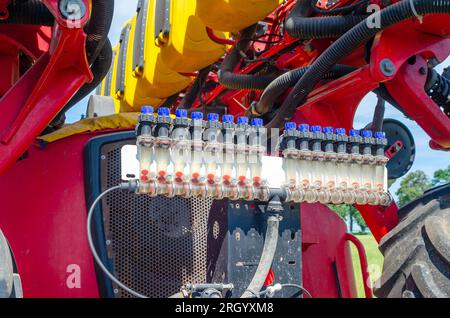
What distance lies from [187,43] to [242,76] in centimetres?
38

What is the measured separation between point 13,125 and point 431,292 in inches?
67.3

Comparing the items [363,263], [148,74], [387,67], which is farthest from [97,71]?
[363,263]

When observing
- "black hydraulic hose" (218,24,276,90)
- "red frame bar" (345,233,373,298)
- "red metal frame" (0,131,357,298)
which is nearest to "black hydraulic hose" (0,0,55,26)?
"red metal frame" (0,131,357,298)

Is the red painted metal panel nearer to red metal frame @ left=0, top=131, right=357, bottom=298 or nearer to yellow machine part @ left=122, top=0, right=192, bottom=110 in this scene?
red metal frame @ left=0, top=131, right=357, bottom=298

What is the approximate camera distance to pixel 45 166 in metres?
2.43

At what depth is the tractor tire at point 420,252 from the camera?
7.48 ft

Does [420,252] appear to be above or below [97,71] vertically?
below

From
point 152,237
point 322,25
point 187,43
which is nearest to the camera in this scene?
point 152,237

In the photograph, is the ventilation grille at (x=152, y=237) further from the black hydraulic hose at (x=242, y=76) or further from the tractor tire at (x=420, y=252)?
the black hydraulic hose at (x=242, y=76)

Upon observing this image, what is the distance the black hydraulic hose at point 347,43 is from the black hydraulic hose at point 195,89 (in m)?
1.03

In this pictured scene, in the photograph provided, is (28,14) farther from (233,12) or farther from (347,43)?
(347,43)

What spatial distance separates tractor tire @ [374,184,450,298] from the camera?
2.28 m

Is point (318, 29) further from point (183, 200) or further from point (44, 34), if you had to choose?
point (44, 34)

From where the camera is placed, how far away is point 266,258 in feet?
6.72
